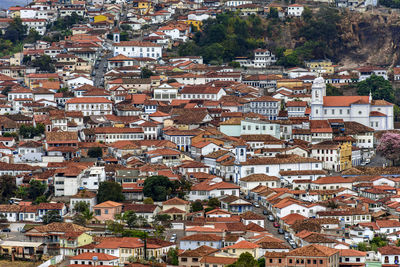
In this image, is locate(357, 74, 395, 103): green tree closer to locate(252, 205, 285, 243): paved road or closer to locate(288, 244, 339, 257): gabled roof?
locate(252, 205, 285, 243): paved road

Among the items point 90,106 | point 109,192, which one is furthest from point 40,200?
point 90,106

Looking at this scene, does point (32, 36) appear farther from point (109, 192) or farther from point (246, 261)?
point (246, 261)

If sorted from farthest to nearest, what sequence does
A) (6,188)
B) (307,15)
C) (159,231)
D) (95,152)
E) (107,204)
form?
(307,15)
(95,152)
(6,188)
(107,204)
(159,231)

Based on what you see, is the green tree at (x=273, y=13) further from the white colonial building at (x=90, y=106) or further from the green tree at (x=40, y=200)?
the green tree at (x=40, y=200)

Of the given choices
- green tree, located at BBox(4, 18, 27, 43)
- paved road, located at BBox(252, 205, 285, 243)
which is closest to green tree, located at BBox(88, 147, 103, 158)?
paved road, located at BBox(252, 205, 285, 243)

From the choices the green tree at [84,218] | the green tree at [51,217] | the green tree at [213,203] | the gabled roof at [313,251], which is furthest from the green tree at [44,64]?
the gabled roof at [313,251]

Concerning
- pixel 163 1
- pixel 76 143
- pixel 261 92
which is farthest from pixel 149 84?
pixel 163 1
